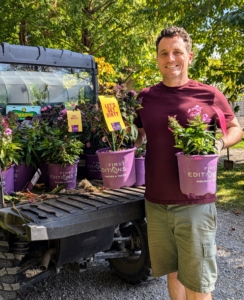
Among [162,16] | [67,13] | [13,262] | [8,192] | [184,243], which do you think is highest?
[67,13]

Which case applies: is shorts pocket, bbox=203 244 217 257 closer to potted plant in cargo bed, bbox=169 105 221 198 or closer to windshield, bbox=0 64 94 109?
potted plant in cargo bed, bbox=169 105 221 198

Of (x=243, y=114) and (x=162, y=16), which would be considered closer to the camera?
(x=162, y=16)

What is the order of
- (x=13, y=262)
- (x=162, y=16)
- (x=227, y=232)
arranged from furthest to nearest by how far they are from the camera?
(x=162, y=16), (x=227, y=232), (x=13, y=262)

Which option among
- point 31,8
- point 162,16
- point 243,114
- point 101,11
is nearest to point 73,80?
point 162,16

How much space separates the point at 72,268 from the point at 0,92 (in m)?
2.31

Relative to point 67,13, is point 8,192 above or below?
below

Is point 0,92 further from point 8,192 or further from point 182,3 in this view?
point 182,3

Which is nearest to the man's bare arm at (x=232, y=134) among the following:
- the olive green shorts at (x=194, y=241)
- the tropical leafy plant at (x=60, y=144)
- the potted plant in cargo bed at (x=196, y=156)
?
the potted plant in cargo bed at (x=196, y=156)

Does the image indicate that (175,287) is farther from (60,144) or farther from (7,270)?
(60,144)

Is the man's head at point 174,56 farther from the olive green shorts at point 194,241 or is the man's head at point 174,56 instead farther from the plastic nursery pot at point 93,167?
the plastic nursery pot at point 93,167

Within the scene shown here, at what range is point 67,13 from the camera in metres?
9.56

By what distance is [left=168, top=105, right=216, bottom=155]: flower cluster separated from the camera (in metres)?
2.05

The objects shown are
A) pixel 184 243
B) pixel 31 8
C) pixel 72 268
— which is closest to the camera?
pixel 184 243

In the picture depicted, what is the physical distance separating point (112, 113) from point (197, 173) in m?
0.81
